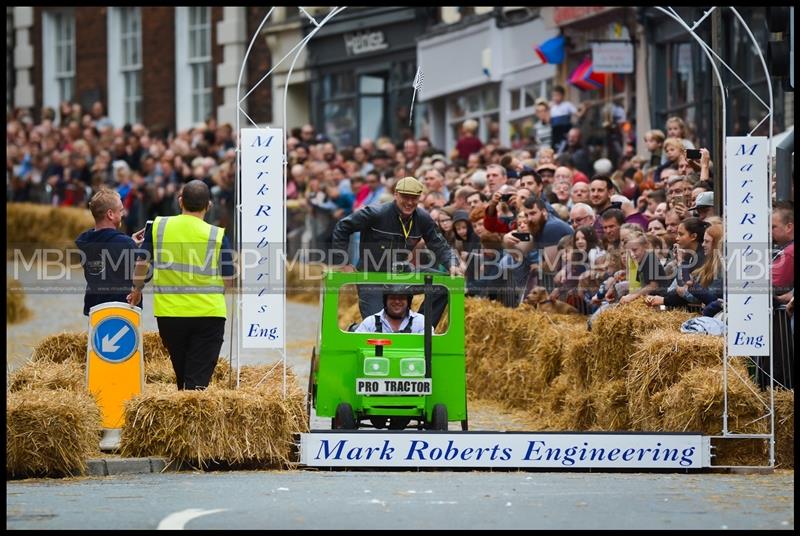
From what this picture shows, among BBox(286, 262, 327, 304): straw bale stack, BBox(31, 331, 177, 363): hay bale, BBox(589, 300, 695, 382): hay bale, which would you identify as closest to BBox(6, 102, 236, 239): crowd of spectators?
BBox(286, 262, 327, 304): straw bale stack

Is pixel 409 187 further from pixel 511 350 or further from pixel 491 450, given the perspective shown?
pixel 511 350

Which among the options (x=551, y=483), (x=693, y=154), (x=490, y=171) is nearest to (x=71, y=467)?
(x=551, y=483)

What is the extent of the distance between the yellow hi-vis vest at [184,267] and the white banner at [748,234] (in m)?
3.62

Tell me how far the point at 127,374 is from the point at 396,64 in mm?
25398

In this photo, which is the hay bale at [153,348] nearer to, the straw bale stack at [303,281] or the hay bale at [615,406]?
the hay bale at [615,406]

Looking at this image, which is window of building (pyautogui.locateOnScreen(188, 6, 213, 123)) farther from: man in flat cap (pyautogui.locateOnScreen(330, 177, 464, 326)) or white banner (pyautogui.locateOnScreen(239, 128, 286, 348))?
white banner (pyautogui.locateOnScreen(239, 128, 286, 348))

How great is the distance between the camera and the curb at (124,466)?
41.9ft

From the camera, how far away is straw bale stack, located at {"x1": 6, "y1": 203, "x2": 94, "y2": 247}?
120 feet

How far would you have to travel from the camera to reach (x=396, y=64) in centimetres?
3903

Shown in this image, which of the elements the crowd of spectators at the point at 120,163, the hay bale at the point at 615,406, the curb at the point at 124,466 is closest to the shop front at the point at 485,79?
the crowd of spectators at the point at 120,163

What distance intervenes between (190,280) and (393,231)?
239 centimetres

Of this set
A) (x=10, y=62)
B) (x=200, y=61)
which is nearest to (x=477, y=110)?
(x=200, y=61)

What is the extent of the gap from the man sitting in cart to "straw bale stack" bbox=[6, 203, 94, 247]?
73.2 feet

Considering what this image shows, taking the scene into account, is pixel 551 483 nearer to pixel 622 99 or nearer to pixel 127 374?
pixel 127 374
